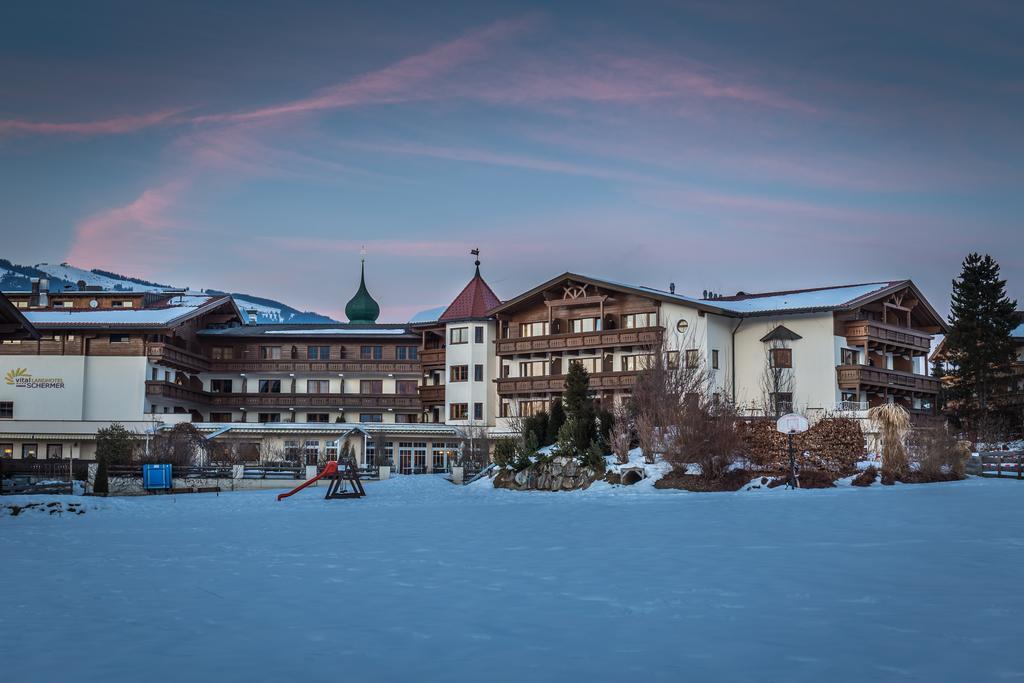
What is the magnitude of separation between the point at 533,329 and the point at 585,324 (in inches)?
151

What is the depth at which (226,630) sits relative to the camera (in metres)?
9.52

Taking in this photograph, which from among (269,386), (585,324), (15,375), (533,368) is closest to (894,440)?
(585,324)

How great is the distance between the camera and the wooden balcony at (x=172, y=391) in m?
66.0

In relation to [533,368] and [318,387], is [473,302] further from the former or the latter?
[318,387]

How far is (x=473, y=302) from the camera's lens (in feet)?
227

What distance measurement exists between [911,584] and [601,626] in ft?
13.4

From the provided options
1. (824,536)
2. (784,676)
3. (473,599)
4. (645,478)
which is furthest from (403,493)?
(784,676)

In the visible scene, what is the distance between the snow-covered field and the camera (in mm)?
8039

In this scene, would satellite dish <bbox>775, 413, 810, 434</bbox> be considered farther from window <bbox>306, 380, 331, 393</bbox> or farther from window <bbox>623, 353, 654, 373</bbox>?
window <bbox>306, 380, 331, 393</bbox>

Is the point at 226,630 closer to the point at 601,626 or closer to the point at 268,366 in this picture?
the point at 601,626

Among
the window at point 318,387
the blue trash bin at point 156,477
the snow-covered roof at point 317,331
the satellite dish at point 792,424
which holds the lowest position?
the blue trash bin at point 156,477

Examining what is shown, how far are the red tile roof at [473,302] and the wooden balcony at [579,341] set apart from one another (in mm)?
4186

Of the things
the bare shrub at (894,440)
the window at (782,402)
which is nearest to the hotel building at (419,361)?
the window at (782,402)

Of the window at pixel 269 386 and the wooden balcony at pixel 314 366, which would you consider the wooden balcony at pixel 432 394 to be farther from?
the window at pixel 269 386
